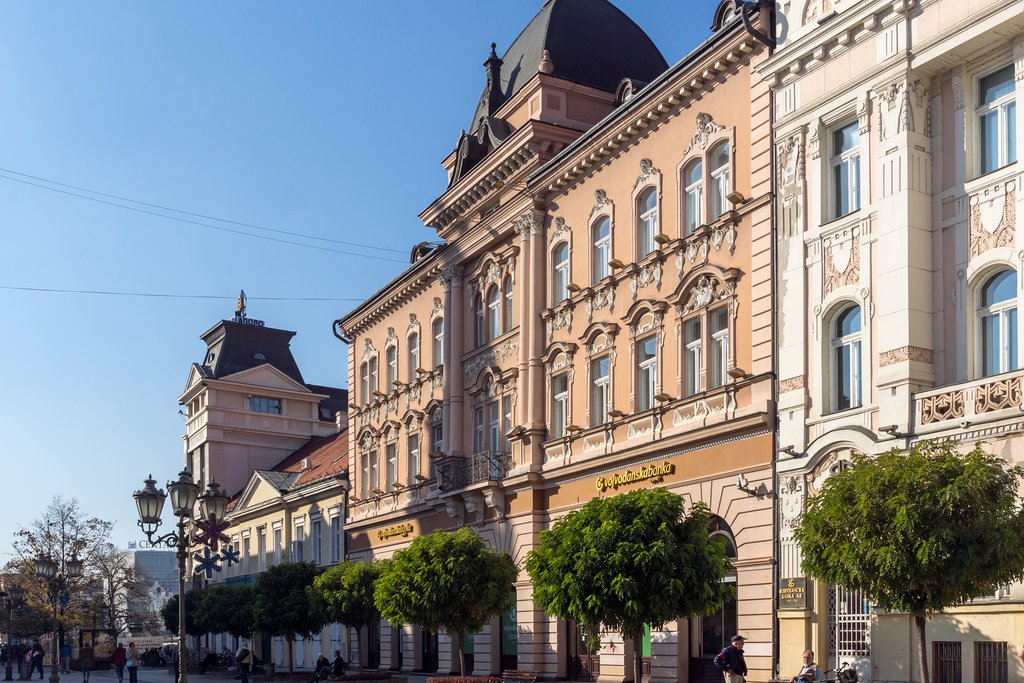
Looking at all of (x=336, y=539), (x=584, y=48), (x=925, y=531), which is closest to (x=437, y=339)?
(x=584, y=48)

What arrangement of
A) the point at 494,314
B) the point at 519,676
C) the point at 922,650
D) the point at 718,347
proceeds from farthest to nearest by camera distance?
the point at 494,314
the point at 519,676
the point at 718,347
the point at 922,650

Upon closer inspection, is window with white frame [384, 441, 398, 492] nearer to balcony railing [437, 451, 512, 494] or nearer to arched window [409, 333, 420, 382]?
arched window [409, 333, 420, 382]

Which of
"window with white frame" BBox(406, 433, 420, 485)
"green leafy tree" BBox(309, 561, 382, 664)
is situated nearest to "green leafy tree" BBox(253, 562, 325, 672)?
"green leafy tree" BBox(309, 561, 382, 664)

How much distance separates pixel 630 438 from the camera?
1201 inches

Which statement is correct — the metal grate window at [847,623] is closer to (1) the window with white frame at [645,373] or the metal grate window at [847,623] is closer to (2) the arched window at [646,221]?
(1) the window with white frame at [645,373]

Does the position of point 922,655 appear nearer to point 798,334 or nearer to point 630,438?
point 798,334

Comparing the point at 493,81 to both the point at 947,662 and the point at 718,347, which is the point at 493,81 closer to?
the point at 718,347

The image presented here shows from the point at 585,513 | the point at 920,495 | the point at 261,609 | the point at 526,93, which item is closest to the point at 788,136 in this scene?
the point at 585,513

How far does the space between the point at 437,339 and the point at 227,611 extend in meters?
17.1

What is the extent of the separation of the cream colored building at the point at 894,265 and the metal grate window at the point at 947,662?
0.09ft

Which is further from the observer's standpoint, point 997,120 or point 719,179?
point 719,179

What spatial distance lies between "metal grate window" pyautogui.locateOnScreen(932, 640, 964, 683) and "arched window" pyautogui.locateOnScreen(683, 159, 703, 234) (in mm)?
11110

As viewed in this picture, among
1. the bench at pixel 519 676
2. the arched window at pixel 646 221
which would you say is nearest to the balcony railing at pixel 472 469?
the bench at pixel 519 676

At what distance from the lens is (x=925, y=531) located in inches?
678
